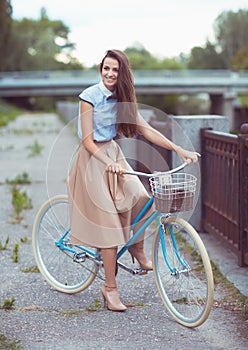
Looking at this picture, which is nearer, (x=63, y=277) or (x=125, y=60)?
(x=125, y=60)

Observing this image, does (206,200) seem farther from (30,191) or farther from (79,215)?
(30,191)

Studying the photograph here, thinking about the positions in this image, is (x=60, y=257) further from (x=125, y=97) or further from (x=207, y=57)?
(x=207, y=57)

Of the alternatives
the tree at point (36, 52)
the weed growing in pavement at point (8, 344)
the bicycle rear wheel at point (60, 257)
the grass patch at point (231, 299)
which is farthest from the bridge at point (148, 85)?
the weed growing in pavement at point (8, 344)

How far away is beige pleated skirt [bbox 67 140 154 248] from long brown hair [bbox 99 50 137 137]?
15 cm

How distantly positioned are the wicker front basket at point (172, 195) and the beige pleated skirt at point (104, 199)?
0.36 m

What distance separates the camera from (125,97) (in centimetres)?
483

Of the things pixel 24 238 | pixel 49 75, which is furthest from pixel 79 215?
pixel 49 75

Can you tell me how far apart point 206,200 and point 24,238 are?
1942 mm

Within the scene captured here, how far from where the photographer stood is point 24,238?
7.50 m

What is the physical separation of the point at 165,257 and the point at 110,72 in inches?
49.5

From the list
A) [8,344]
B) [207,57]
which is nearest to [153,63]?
[207,57]

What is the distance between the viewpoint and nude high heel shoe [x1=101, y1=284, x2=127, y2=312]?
498cm

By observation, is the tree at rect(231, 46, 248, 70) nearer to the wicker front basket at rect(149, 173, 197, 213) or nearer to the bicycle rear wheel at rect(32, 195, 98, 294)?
the bicycle rear wheel at rect(32, 195, 98, 294)

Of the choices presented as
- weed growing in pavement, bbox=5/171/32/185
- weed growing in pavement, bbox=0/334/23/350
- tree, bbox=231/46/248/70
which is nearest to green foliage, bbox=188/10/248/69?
tree, bbox=231/46/248/70
